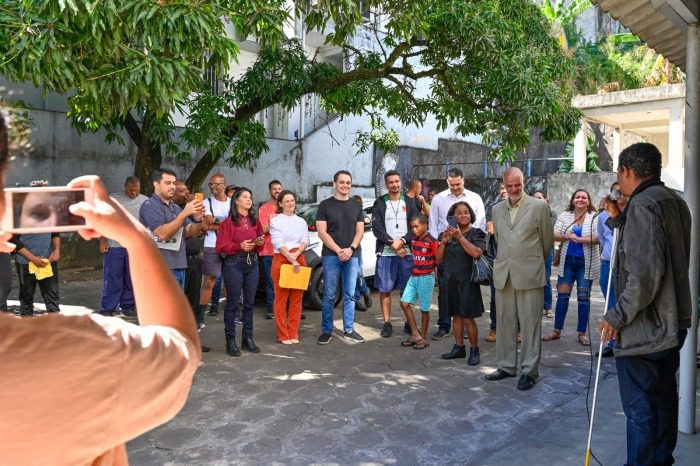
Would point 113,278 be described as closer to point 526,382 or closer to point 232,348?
point 232,348

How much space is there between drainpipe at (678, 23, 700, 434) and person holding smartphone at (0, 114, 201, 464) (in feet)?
13.6

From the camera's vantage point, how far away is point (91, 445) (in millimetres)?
914

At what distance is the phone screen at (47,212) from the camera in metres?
1.05

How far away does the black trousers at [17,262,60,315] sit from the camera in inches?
277

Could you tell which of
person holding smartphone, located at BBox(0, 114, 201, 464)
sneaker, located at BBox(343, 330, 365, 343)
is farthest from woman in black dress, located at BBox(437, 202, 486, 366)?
person holding smartphone, located at BBox(0, 114, 201, 464)

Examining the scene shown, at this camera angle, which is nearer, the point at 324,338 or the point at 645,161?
the point at 645,161

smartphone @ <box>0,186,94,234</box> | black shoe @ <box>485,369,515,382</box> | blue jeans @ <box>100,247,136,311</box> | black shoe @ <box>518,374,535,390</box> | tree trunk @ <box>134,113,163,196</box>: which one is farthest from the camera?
tree trunk @ <box>134,113,163,196</box>

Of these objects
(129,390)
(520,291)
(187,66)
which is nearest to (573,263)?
(520,291)

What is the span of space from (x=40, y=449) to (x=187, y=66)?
450 centimetres

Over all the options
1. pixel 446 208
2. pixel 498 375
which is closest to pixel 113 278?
pixel 446 208

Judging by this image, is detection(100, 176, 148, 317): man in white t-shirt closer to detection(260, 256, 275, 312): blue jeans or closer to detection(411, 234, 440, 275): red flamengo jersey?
detection(260, 256, 275, 312): blue jeans

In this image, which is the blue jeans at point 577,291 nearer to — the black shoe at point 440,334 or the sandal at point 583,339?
the sandal at point 583,339

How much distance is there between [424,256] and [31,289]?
4.69 metres

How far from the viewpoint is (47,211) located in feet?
3.51
